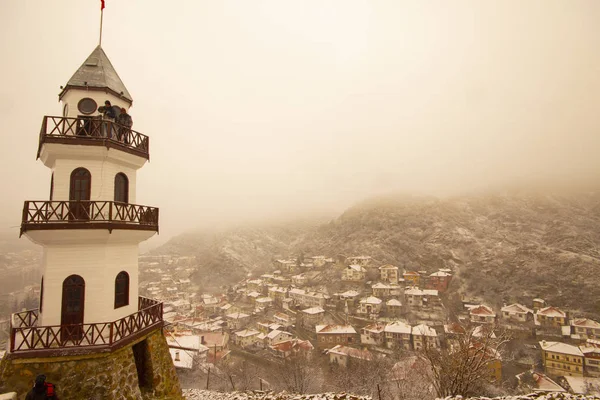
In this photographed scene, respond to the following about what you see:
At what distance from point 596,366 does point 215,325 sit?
7310cm

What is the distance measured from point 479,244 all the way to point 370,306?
62.8 m

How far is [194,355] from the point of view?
1797 inches

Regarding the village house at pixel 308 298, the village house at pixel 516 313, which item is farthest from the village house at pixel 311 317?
the village house at pixel 516 313

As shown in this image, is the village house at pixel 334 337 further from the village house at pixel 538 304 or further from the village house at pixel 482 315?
the village house at pixel 538 304

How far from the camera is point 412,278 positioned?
319 ft

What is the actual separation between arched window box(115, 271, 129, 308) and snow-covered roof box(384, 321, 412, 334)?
59141 millimetres

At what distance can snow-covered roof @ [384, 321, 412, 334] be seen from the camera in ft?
199

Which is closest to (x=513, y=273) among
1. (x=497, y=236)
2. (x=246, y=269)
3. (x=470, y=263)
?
(x=470, y=263)

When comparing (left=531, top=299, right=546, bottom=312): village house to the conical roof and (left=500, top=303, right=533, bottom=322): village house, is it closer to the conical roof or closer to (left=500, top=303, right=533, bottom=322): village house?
(left=500, top=303, right=533, bottom=322): village house

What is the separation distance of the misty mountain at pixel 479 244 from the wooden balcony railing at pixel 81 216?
91686 mm

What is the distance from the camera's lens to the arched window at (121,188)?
509 inches

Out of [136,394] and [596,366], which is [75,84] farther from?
[596,366]

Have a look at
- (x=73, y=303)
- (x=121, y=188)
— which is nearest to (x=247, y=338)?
(x=73, y=303)

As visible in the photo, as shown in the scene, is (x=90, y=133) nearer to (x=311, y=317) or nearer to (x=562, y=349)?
(x=562, y=349)
